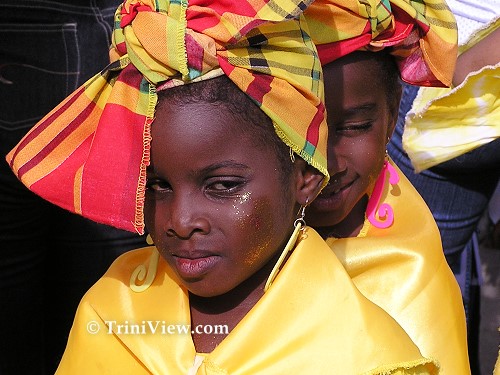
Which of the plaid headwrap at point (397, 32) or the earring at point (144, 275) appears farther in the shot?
the earring at point (144, 275)

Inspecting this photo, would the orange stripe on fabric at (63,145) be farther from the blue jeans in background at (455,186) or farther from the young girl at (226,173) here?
the blue jeans in background at (455,186)

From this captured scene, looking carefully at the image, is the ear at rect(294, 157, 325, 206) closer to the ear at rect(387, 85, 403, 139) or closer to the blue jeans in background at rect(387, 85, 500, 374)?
the ear at rect(387, 85, 403, 139)

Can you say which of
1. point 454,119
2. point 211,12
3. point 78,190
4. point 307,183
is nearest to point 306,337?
point 307,183

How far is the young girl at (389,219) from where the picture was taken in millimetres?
1830

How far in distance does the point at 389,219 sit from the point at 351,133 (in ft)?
0.90

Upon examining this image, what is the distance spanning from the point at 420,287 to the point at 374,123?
0.38 metres

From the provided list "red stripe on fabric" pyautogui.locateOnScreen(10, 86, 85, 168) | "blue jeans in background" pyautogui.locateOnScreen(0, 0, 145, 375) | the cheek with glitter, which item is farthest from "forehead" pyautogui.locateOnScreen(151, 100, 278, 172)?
"blue jeans in background" pyautogui.locateOnScreen(0, 0, 145, 375)

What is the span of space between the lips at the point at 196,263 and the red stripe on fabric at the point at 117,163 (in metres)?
0.13

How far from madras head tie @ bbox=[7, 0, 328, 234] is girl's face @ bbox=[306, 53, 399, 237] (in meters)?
0.20

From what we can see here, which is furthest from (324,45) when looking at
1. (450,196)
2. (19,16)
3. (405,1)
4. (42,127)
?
(450,196)

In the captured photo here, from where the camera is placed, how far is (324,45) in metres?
1.71

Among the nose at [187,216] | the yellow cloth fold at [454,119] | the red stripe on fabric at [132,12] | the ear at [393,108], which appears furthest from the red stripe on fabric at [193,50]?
the yellow cloth fold at [454,119]

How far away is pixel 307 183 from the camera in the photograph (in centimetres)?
168

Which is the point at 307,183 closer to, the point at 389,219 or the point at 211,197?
the point at 211,197
